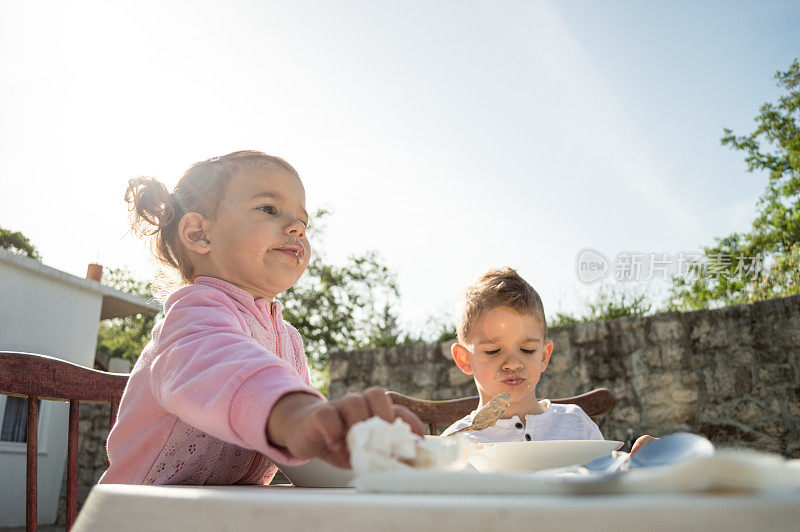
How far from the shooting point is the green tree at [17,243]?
17703 mm

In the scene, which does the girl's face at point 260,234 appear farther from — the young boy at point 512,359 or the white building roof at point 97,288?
the white building roof at point 97,288

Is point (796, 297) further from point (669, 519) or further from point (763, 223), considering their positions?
point (763, 223)

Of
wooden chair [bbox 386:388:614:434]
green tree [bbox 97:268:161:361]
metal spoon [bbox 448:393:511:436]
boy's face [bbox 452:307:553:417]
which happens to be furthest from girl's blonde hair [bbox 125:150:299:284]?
green tree [bbox 97:268:161:361]

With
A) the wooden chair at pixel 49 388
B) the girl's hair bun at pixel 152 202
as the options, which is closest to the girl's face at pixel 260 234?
the girl's hair bun at pixel 152 202

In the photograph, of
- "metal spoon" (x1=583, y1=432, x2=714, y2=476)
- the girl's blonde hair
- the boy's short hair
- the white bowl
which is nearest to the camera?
"metal spoon" (x1=583, y1=432, x2=714, y2=476)

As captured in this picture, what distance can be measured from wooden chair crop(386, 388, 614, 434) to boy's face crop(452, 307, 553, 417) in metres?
0.10

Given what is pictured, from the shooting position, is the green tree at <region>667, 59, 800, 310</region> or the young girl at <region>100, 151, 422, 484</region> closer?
the young girl at <region>100, 151, 422, 484</region>

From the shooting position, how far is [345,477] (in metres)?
0.70

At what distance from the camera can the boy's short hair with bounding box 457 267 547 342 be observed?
2.28m

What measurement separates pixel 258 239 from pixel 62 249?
54.3 ft

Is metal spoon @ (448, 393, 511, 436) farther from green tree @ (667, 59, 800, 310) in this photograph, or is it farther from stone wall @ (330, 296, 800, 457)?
green tree @ (667, 59, 800, 310)

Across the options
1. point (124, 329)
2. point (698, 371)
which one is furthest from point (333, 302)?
point (698, 371)

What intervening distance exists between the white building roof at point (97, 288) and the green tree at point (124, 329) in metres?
12.0

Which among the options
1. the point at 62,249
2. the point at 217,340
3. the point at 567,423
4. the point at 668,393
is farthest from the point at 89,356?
the point at 217,340
